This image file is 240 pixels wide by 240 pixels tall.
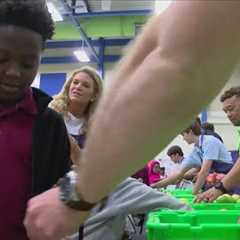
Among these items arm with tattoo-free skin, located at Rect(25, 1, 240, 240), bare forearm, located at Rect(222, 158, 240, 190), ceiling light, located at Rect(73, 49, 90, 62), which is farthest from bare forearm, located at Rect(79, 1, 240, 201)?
ceiling light, located at Rect(73, 49, 90, 62)

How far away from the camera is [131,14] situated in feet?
Answer: 34.2

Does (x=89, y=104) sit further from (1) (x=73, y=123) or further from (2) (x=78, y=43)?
(2) (x=78, y=43)

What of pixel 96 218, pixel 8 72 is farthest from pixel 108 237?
pixel 8 72

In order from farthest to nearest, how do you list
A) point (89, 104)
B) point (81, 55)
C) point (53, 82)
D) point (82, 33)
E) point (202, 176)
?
point (53, 82)
point (81, 55)
point (82, 33)
point (202, 176)
point (89, 104)

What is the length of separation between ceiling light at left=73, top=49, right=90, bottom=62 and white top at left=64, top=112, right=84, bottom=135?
826 centimetres

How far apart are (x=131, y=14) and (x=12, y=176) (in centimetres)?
950

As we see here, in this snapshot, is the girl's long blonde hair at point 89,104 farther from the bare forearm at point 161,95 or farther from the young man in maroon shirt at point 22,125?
the bare forearm at point 161,95

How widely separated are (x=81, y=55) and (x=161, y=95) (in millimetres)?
10121

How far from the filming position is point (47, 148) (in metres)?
1.24

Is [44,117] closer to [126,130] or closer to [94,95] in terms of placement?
[126,130]

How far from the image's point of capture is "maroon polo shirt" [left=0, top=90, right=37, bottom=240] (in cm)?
120

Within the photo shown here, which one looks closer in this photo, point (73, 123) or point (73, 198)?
point (73, 198)

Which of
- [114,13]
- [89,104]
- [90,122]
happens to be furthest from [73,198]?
[114,13]

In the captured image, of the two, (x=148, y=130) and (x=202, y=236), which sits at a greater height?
(x=148, y=130)
